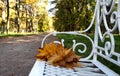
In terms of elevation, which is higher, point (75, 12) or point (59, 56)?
point (75, 12)

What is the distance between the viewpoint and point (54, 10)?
43469 millimetres

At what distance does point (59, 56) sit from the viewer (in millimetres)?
3273

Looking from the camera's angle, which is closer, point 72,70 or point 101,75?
point 101,75

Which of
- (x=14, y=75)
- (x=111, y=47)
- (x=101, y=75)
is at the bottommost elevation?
(x=14, y=75)

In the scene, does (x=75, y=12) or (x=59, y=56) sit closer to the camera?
(x=59, y=56)

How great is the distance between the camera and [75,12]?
38812mm

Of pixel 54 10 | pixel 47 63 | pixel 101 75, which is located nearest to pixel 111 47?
pixel 101 75

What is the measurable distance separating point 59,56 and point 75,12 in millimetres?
35747

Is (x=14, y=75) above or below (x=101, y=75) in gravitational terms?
below

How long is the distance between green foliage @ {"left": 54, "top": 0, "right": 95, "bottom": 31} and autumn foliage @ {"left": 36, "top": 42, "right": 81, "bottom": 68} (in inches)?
1273

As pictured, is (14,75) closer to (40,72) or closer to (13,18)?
(40,72)

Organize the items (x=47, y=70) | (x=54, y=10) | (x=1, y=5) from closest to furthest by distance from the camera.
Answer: (x=47, y=70)
(x=1, y=5)
(x=54, y=10)

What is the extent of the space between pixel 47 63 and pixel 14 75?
10.2 ft

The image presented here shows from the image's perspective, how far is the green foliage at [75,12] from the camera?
3669 centimetres
